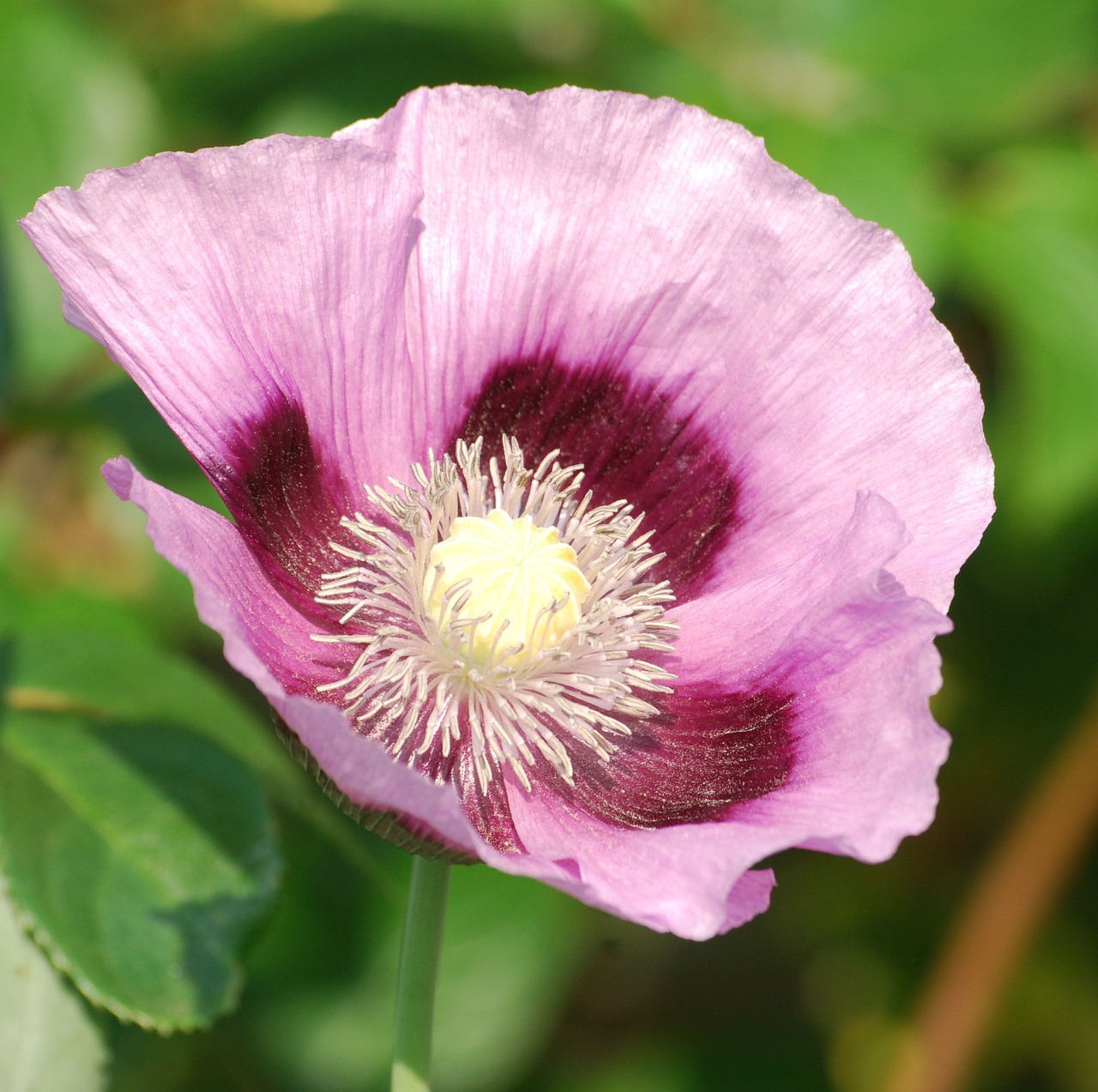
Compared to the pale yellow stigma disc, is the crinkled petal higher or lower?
higher

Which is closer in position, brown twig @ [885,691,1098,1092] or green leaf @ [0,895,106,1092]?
green leaf @ [0,895,106,1092]

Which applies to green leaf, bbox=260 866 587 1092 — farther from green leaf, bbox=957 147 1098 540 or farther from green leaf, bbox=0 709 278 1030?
green leaf, bbox=957 147 1098 540

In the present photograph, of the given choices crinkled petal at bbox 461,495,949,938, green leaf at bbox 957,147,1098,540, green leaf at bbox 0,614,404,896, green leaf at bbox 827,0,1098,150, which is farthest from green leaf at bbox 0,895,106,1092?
green leaf at bbox 827,0,1098,150

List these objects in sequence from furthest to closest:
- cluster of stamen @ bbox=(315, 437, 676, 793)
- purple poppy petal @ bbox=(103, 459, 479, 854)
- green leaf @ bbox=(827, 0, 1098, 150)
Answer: green leaf @ bbox=(827, 0, 1098, 150) → cluster of stamen @ bbox=(315, 437, 676, 793) → purple poppy petal @ bbox=(103, 459, 479, 854)

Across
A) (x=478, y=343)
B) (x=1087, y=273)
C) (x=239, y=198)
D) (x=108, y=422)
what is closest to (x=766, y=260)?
(x=478, y=343)

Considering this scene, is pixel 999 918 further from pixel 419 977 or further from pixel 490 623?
pixel 419 977

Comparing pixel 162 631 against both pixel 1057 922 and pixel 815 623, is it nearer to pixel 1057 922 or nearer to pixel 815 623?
pixel 815 623

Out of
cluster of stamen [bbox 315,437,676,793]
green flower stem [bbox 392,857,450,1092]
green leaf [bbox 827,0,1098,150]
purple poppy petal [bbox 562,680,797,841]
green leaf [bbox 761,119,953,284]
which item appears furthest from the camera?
green leaf [bbox 827,0,1098,150]

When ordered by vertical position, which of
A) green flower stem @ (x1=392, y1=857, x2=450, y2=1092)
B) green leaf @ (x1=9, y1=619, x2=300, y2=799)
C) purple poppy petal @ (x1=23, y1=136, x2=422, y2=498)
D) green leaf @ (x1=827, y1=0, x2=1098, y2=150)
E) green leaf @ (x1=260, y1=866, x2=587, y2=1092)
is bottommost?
green leaf @ (x1=260, y1=866, x2=587, y2=1092)
